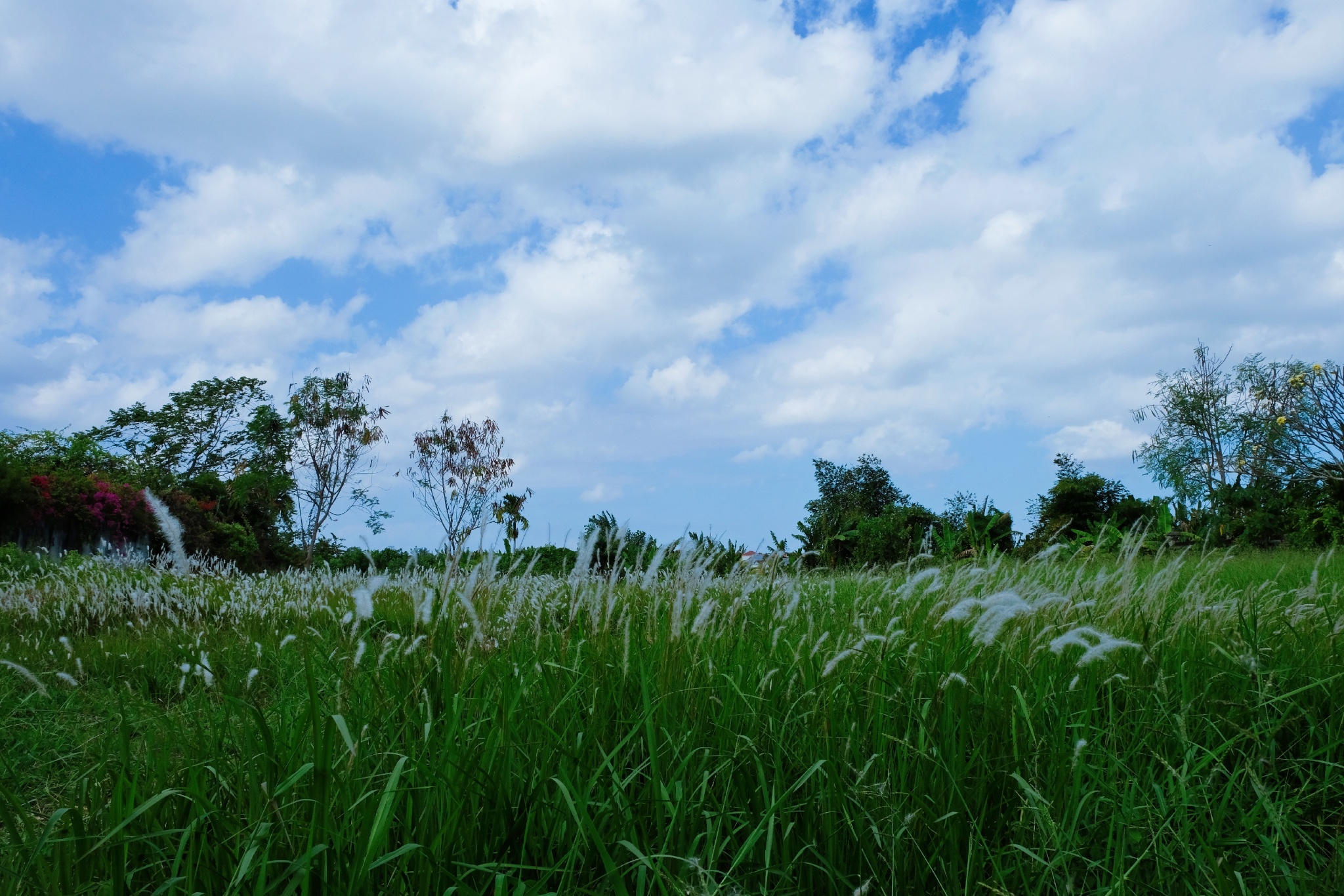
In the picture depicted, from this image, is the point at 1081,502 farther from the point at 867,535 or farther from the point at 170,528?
the point at 170,528

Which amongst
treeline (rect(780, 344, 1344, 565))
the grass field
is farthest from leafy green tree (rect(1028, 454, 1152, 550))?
the grass field

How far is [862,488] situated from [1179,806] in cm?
2096

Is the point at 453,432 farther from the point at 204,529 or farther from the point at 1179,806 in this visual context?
the point at 1179,806

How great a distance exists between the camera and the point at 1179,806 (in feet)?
6.30

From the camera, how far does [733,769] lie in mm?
1954

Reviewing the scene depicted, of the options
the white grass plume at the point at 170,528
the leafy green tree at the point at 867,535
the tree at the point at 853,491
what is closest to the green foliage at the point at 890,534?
the leafy green tree at the point at 867,535

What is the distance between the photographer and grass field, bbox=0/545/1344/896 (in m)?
1.65

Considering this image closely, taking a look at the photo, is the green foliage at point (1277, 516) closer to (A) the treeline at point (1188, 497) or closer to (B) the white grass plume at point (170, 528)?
(A) the treeline at point (1188, 497)

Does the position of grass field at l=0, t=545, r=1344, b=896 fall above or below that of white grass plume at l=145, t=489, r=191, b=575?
below

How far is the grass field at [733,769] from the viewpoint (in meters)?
1.65

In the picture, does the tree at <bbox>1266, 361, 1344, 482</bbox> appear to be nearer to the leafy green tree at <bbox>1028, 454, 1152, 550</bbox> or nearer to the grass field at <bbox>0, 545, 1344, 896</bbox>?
the leafy green tree at <bbox>1028, 454, 1152, 550</bbox>

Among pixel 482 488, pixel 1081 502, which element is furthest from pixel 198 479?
pixel 1081 502

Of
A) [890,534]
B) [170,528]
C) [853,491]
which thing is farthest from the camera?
[853,491]

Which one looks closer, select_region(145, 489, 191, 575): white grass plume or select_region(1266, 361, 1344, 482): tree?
select_region(145, 489, 191, 575): white grass plume
